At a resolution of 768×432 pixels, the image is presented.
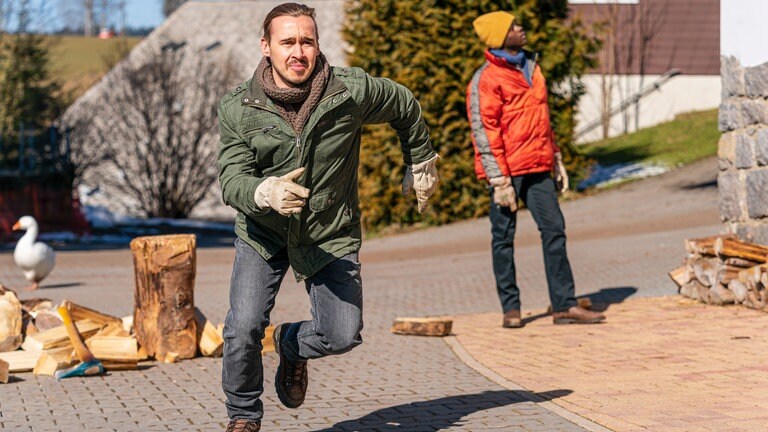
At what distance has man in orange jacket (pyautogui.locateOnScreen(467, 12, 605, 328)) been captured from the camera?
28.8 ft

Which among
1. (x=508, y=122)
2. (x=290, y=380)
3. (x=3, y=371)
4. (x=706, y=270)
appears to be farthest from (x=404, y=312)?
(x=290, y=380)

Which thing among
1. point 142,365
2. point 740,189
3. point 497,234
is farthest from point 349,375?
point 740,189

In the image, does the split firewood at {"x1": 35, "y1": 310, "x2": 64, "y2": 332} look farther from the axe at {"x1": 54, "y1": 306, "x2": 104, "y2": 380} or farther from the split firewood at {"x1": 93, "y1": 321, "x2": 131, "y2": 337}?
the axe at {"x1": 54, "y1": 306, "x2": 104, "y2": 380}

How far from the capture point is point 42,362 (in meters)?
7.58

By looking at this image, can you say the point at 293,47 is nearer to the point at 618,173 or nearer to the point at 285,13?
the point at 285,13

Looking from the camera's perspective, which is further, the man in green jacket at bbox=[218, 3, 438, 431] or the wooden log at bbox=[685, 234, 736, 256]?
the wooden log at bbox=[685, 234, 736, 256]

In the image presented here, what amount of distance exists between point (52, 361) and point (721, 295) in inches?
199

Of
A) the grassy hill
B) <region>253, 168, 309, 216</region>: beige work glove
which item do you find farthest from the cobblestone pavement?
the grassy hill

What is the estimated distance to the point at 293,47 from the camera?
5051mm

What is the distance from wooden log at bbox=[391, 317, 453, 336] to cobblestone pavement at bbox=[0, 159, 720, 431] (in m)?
0.10

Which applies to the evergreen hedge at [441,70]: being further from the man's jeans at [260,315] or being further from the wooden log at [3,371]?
the man's jeans at [260,315]

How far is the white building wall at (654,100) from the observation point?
3238cm

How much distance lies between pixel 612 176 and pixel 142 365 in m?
16.3

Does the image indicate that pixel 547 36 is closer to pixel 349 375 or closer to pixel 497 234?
pixel 497 234
